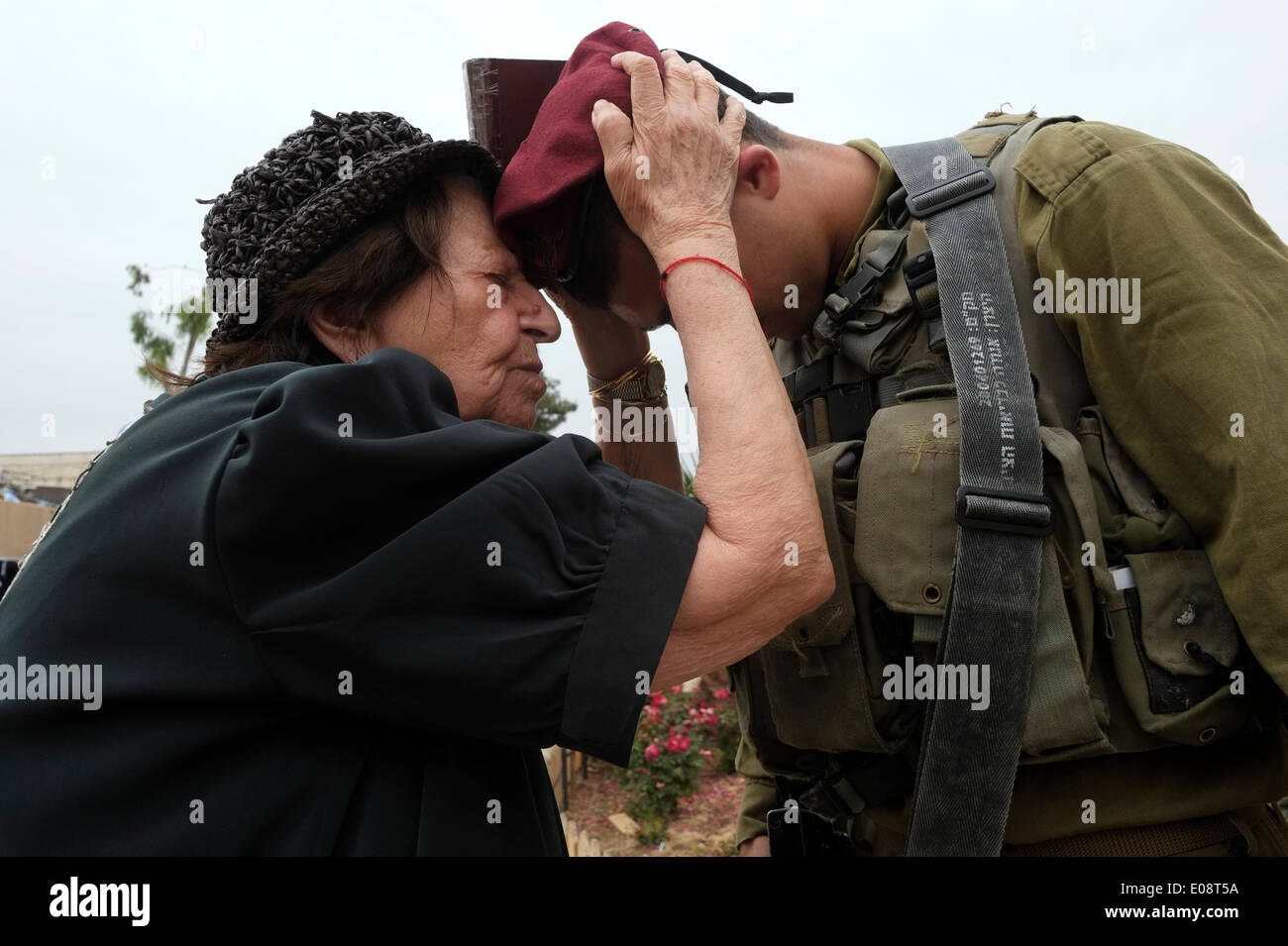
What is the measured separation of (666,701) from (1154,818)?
625 centimetres

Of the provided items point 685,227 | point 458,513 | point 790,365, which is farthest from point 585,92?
point 458,513

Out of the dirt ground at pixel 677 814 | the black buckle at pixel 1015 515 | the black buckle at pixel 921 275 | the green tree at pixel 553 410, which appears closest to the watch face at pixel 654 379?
the black buckle at pixel 921 275

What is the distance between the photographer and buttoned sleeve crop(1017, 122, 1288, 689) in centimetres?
172

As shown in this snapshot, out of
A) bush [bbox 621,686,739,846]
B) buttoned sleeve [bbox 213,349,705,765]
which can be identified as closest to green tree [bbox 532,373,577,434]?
bush [bbox 621,686,739,846]

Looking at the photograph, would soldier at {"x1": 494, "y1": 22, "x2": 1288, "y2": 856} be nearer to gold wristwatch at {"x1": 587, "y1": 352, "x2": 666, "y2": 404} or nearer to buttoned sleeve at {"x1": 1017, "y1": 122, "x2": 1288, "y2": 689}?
buttoned sleeve at {"x1": 1017, "y1": 122, "x2": 1288, "y2": 689}

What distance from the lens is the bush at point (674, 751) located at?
276 inches

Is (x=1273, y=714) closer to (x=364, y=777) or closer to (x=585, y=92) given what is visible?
(x=364, y=777)

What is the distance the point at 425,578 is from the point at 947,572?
1118mm

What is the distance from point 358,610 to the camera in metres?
1.41

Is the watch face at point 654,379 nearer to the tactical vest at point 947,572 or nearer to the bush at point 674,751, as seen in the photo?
the tactical vest at point 947,572

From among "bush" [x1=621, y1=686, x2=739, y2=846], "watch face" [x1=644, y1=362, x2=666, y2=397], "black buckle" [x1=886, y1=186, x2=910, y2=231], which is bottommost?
"bush" [x1=621, y1=686, x2=739, y2=846]

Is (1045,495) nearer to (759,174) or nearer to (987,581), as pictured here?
(987,581)

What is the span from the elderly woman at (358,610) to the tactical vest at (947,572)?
0.37 metres

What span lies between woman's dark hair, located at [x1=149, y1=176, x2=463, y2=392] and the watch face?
37.5 inches
